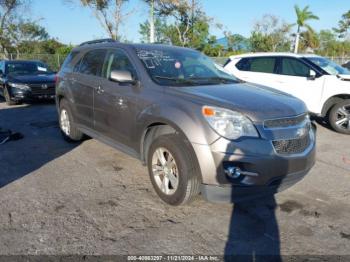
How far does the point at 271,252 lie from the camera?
2871mm

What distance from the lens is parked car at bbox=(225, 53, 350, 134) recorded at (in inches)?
288

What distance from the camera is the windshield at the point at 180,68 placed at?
4160 millimetres

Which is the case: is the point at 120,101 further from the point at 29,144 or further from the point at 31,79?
the point at 31,79

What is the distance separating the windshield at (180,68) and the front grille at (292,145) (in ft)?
4.26

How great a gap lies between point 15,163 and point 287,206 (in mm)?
3847

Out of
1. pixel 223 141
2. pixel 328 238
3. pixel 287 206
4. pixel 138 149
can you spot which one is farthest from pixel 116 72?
pixel 328 238

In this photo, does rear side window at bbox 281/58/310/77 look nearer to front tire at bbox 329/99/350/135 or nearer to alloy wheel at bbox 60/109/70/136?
front tire at bbox 329/99/350/135

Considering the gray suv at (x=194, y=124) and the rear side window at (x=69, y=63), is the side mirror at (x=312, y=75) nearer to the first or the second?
the gray suv at (x=194, y=124)

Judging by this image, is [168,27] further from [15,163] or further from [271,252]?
[271,252]

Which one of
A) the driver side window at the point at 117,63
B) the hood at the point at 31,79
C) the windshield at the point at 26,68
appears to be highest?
the driver side window at the point at 117,63

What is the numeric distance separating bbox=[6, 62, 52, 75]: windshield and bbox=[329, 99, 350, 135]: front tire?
9219 millimetres

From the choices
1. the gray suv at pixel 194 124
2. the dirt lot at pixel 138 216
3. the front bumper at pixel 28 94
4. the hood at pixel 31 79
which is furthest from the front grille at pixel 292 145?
the hood at pixel 31 79

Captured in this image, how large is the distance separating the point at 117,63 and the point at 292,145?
8.41 ft

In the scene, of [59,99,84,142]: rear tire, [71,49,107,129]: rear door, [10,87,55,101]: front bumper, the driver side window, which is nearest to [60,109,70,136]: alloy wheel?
[59,99,84,142]: rear tire
